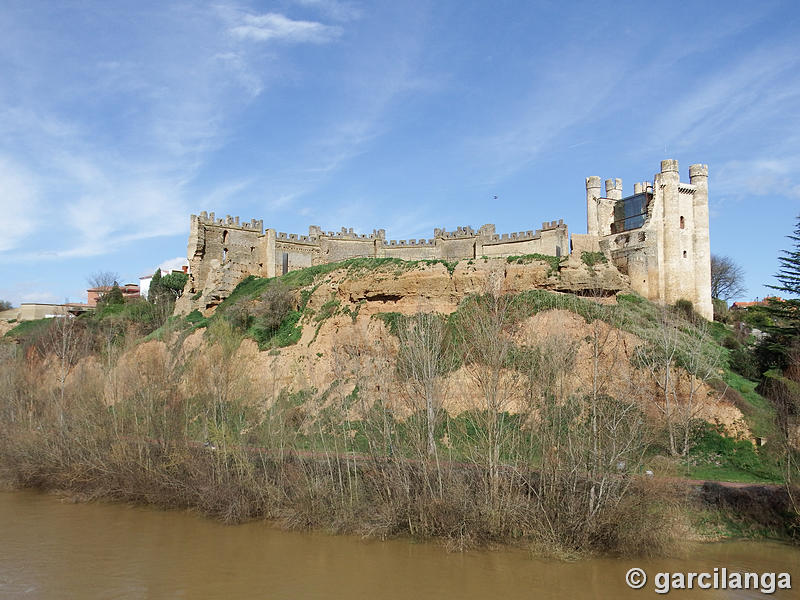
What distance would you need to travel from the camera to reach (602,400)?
650 inches

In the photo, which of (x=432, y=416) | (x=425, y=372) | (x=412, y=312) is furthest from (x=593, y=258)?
(x=432, y=416)

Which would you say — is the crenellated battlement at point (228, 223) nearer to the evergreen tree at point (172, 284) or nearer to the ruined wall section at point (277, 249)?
the ruined wall section at point (277, 249)

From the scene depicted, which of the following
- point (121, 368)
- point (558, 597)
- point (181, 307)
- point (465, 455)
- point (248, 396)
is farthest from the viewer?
point (181, 307)

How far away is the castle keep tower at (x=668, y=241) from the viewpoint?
2656 cm

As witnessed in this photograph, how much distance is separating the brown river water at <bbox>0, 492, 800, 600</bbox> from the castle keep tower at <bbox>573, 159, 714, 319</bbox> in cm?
1487

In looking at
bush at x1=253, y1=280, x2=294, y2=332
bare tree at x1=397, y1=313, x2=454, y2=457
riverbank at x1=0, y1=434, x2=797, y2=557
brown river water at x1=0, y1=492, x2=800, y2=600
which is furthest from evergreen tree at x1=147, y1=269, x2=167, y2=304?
bare tree at x1=397, y1=313, x2=454, y2=457

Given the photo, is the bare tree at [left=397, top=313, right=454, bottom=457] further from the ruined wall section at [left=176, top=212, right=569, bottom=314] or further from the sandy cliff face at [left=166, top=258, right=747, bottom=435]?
the ruined wall section at [left=176, top=212, right=569, bottom=314]

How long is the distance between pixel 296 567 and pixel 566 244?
21.1 meters

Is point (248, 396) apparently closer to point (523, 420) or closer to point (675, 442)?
point (523, 420)

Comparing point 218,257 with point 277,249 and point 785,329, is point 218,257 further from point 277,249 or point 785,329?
point 785,329

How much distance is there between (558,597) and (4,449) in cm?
1935

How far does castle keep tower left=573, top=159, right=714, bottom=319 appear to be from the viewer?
26.6m

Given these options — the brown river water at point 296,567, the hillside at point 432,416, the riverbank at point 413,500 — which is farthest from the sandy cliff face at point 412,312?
the brown river water at point 296,567

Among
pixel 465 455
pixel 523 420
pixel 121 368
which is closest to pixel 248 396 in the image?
pixel 121 368
